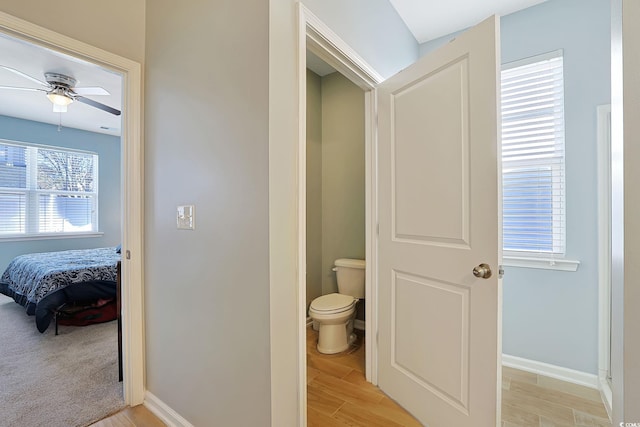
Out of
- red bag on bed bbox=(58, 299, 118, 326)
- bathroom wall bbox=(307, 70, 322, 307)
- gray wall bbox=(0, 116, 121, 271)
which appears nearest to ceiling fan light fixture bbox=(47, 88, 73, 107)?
red bag on bed bbox=(58, 299, 118, 326)

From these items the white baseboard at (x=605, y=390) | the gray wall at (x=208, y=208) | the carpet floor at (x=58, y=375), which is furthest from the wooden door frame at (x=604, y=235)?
the carpet floor at (x=58, y=375)

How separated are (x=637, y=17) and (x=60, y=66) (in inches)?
157

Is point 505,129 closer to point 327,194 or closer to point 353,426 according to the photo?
point 327,194

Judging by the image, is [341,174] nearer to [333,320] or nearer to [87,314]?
[333,320]

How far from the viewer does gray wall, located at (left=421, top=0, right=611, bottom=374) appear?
6.28 feet

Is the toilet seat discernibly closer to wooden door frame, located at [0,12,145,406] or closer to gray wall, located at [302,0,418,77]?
wooden door frame, located at [0,12,145,406]

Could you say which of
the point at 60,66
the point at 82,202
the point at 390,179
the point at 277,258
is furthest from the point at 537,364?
the point at 82,202

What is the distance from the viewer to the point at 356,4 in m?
1.72

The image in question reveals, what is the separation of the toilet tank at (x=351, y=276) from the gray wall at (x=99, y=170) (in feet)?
16.2

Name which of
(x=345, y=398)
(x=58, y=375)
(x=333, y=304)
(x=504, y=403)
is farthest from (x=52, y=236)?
(x=504, y=403)

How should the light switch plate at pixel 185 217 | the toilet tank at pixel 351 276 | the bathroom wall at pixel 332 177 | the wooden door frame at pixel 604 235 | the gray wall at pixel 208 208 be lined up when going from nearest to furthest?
the gray wall at pixel 208 208, the light switch plate at pixel 185 217, the wooden door frame at pixel 604 235, the toilet tank at pixel 351 276, the bathroom wall at pixel 332 177

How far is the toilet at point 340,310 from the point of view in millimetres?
2332

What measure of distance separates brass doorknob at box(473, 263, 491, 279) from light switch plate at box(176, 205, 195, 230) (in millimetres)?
1417

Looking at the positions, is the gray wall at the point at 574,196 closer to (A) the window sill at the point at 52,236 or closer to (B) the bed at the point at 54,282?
(B) the bed at the point at 54,282
